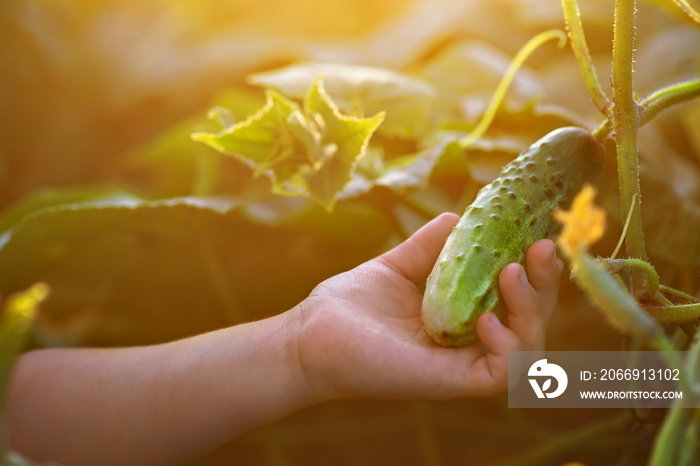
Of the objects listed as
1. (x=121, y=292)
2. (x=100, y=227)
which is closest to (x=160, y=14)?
(x=121, y=292)

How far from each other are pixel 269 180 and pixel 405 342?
668 millimetres

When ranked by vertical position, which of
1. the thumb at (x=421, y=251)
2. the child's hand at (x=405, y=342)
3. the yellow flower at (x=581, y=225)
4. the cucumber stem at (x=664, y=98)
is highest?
the cucumber stem at (x=664, y=98)

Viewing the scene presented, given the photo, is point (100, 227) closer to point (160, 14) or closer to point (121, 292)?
point (121, 292)

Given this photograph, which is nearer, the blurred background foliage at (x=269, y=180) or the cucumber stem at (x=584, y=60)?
the cucumber stem at (x=584, y=60)

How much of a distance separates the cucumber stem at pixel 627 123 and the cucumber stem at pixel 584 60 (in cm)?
4

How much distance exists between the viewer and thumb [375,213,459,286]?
2.78 feet

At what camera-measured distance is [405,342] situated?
0.72 m

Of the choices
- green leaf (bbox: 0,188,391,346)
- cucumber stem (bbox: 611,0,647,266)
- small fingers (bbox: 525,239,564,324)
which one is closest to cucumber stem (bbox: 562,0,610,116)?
cucumber stem (bbox: 611,0,647,266)

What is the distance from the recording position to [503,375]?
0.67 metres

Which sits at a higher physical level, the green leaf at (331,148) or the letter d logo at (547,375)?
the green leaf at (331,148)

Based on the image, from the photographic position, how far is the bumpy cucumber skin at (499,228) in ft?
2.23

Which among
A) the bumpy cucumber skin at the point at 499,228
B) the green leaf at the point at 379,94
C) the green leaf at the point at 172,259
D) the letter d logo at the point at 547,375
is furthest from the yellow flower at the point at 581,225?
the green leaf at the point at 379,94

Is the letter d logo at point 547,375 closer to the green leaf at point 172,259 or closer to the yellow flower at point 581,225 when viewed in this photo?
the yellow flower at point 581,225

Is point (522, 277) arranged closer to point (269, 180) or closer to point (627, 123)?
point (627, 123)
